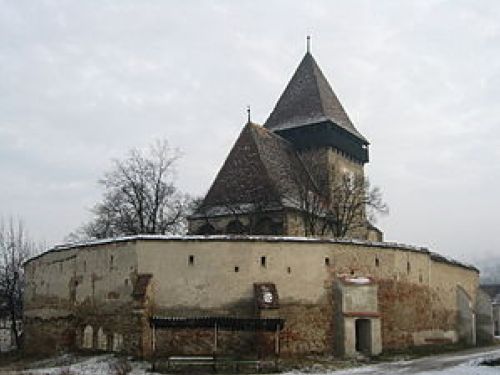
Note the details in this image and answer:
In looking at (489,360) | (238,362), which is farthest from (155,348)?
(489,360)

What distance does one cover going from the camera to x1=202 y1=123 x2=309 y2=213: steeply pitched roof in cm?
3334

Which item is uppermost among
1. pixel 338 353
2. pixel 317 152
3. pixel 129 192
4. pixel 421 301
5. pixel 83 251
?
pixel 317 152

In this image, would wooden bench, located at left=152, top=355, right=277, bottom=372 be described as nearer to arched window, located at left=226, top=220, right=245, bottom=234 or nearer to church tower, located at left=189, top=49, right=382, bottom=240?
church tower, located at left=189, top=49, right=382, bottom=240

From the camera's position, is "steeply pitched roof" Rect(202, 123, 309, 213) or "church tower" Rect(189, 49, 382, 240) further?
"steeply pitched roof" Rect(202, 123, 309, 213)

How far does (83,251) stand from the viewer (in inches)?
965

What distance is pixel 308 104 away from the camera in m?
42.8

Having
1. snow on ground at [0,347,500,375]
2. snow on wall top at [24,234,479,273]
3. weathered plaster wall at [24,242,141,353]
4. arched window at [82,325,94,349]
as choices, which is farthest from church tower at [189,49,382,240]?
snow on ground at [0,347,500,375]

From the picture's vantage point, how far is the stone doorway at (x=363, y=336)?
938 inches

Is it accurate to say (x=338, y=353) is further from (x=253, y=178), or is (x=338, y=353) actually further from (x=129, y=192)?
(x=129, y=192)

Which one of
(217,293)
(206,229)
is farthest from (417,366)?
(206,229)

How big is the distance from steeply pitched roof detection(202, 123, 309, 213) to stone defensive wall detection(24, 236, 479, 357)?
27.8ft

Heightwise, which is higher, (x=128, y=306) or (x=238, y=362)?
(x=128, y=306)

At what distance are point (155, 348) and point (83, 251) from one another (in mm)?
5054

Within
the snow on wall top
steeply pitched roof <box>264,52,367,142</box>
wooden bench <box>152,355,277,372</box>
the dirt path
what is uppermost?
steeply pitched roof <box>264,52,367,142</box>
